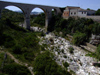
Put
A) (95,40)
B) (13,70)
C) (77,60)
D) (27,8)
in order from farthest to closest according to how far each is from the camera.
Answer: (27,8) < (95,40) < (77,60) < (13,70)

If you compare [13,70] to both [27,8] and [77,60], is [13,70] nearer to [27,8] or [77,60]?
[77,60]

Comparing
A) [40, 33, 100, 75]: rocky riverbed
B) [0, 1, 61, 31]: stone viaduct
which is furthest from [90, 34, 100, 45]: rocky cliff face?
[0, 1, 61, 31]: stone viaduct

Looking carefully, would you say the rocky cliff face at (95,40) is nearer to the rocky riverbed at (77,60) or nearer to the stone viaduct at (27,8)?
the rocky riverbed at (77,60)

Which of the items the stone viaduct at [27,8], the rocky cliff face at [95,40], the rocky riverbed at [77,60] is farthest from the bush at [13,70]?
the stone viaduct at [27,8]

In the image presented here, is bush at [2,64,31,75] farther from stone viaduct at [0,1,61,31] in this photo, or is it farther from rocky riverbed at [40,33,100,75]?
stone viaduct at [0,1,61,31]

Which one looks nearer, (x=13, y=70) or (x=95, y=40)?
(x=13, y=70)

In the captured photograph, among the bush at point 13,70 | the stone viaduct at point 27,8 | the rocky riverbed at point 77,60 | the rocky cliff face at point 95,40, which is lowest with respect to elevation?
the rocky riverbed at point 77,60

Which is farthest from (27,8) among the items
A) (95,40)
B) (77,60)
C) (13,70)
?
(13,70)

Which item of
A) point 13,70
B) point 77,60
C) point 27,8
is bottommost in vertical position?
point 77,60

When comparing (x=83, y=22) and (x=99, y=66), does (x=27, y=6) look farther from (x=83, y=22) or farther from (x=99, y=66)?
(x=99, y=66)

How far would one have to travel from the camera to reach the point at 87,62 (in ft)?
35.6

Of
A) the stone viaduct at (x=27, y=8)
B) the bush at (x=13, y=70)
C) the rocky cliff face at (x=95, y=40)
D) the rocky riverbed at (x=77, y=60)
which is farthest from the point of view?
the stone viaduct at (x=27, y=8)

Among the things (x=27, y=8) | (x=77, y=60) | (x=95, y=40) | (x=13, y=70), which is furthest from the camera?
(x=27, y=8)

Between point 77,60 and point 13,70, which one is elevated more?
point 13,70
